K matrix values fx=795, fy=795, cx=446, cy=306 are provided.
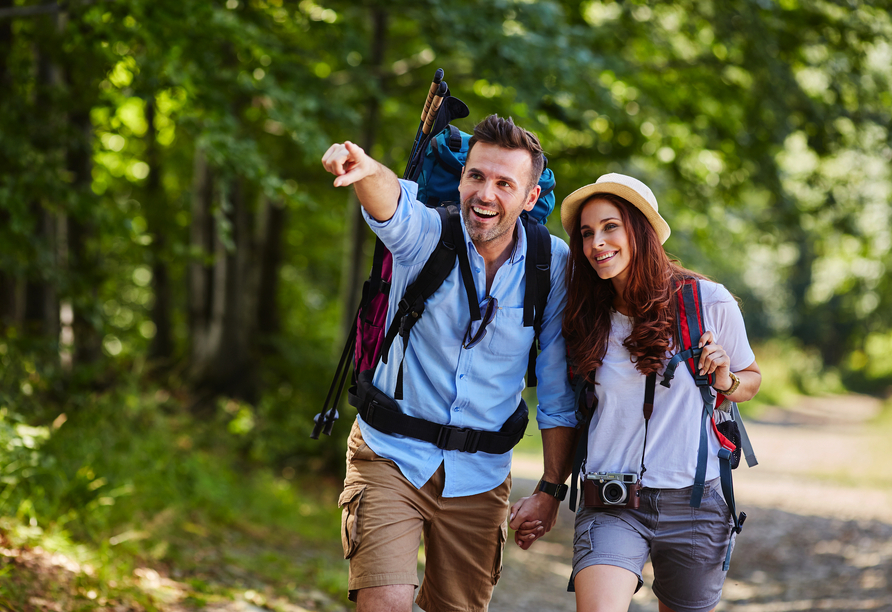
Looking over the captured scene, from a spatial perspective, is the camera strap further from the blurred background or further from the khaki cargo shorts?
the blurred background

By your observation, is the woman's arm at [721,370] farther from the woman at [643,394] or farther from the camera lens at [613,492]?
the camera lens at [613,492]

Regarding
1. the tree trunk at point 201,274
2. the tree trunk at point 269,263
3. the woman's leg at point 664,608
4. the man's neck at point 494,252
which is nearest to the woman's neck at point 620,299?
the man's neck at point 494,252

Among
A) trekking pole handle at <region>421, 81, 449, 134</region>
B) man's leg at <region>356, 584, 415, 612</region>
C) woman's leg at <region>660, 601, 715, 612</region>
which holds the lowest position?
woman's leg at <region>660, 601, 715, 612</region>

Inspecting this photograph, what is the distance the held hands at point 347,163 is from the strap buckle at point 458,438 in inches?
39.9

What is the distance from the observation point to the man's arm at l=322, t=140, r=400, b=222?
2230 mm

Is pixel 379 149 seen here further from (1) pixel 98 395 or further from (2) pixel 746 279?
(2) pixel 746 279

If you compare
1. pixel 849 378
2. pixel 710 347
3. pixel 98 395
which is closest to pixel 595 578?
pixel 710 347

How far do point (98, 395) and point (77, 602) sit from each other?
3508mm

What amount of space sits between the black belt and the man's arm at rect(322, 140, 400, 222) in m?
0.73

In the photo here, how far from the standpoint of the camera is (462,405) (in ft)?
9.43

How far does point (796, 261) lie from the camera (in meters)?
33.5

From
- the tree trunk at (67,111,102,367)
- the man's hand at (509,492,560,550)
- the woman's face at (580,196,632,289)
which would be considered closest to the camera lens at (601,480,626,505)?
the man's hand at (509,492,560,550)

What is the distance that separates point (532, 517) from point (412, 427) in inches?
23.6

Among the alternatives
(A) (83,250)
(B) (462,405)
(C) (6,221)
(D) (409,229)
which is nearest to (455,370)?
(B) (462,405)
